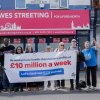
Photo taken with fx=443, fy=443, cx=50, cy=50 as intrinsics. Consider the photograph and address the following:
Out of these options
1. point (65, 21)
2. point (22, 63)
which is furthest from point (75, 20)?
point (22, 63)

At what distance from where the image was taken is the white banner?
15.1 metres

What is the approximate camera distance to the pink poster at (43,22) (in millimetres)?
26891

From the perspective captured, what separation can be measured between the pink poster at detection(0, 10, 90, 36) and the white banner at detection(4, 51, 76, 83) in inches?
454

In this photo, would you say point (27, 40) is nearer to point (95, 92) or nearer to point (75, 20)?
point (75, 20)

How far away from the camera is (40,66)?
15211mm

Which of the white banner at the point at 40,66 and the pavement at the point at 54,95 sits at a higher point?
the white banner at the point at 40,66

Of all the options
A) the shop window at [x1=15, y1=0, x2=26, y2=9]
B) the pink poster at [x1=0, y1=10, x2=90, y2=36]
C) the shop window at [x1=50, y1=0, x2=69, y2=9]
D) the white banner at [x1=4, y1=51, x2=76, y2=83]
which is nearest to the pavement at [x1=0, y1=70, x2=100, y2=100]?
the white banner at [x1=4, y1=51, x2=76, y2=83]

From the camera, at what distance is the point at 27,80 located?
1508 centimetres

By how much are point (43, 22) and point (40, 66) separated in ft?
40.1

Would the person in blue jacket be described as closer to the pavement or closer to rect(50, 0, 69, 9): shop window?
the pavement

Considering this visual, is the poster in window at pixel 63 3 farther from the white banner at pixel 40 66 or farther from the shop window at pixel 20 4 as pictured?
the white banner at pixel 40 66

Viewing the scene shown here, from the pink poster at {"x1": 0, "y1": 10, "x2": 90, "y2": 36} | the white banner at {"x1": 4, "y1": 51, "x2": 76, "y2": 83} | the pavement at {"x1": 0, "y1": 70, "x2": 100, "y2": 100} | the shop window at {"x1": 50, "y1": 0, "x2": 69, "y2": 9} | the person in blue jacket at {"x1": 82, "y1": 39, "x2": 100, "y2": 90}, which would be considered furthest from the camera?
the shop window at {"x1": 50, "y1": 0, "x2": 69, "y2": 9}

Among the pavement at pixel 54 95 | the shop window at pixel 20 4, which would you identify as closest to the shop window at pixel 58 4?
the shop window at pixel 20 4

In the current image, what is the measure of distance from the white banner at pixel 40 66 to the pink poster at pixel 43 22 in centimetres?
1154
